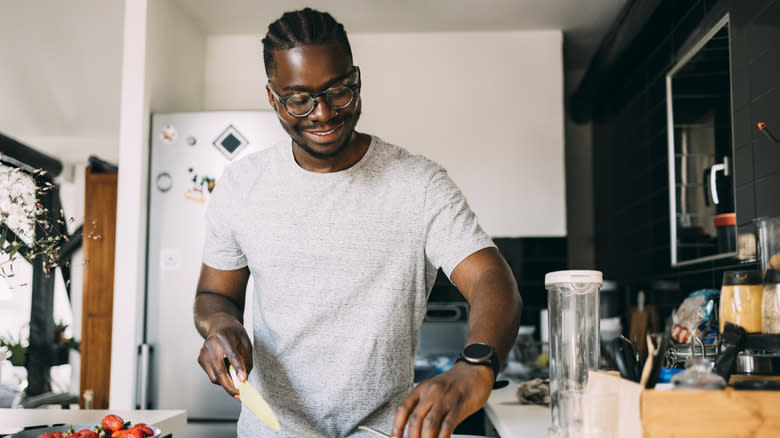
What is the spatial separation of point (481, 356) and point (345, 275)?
328 mm

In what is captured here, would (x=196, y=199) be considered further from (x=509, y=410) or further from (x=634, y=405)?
(x=634, y=405)

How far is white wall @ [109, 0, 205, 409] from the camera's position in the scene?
2957 mm

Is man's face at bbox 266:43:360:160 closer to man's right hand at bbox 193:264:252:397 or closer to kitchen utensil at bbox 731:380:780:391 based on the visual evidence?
man's right hand at bbox 193:264:252:397

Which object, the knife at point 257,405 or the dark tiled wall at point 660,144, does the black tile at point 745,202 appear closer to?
the dark tiled wall at point 660,144

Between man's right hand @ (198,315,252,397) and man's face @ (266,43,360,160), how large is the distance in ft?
1.02

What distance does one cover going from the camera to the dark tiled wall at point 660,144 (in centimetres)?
211

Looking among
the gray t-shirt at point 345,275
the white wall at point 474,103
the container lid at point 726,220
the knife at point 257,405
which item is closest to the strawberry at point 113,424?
the gray t-shirt at point 345,275

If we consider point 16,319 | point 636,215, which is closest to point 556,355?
point 636,215

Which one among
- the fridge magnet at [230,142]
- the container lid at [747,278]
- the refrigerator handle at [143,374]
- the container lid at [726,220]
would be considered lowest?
the refrigerator handle at [143,374]

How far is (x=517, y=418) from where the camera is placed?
1.91 metres

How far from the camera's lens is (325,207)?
3.97ft

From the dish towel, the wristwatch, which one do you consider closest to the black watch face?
the wristwatch

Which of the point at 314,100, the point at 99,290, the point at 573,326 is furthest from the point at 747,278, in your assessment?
the point at 99,290

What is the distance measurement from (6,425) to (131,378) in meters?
1.30
